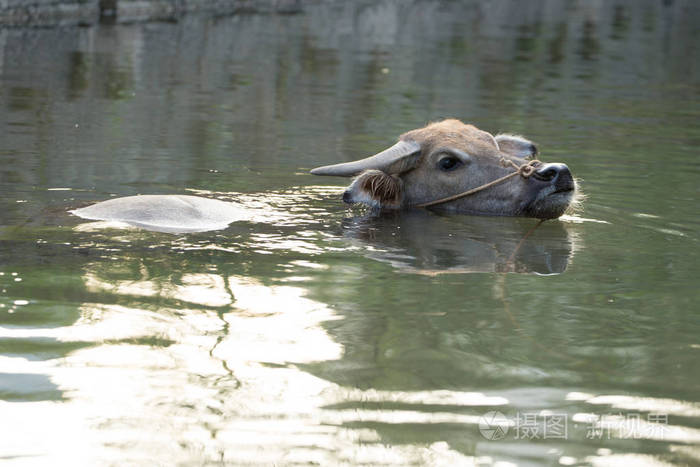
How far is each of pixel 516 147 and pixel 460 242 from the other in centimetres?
168

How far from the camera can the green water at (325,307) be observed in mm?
3711

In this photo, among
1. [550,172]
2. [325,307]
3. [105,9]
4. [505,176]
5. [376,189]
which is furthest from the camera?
[105,9]

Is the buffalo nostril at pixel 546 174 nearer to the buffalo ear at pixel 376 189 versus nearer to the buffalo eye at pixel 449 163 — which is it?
the buffalo eye at pixel 449 163

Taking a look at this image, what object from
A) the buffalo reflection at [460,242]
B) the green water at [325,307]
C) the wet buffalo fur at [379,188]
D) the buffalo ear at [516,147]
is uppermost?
the buffalo ear at [516,147]

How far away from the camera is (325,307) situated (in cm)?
520

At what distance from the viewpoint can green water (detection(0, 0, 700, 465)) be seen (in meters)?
3.71

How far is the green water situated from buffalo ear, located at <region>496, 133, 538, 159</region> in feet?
1.81

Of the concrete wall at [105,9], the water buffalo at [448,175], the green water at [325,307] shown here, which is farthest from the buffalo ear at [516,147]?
the concrete wall at [105,9]

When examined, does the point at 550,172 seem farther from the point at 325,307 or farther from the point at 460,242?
the point at 325,307

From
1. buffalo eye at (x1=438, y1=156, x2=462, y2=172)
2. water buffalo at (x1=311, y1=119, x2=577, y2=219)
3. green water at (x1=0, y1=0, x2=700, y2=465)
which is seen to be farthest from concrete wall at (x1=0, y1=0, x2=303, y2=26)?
buffalo eye at (x1=438, y1=156, x2=462, y2=172)

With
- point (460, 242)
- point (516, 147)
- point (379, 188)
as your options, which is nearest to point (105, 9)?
point (516, 147)

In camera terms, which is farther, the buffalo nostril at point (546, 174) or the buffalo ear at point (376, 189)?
the buffalo ear at point (376, 189)

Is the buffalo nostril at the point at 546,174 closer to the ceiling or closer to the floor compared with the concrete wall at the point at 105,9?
closer to the floor

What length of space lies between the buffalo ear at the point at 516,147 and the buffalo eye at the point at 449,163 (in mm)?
486
